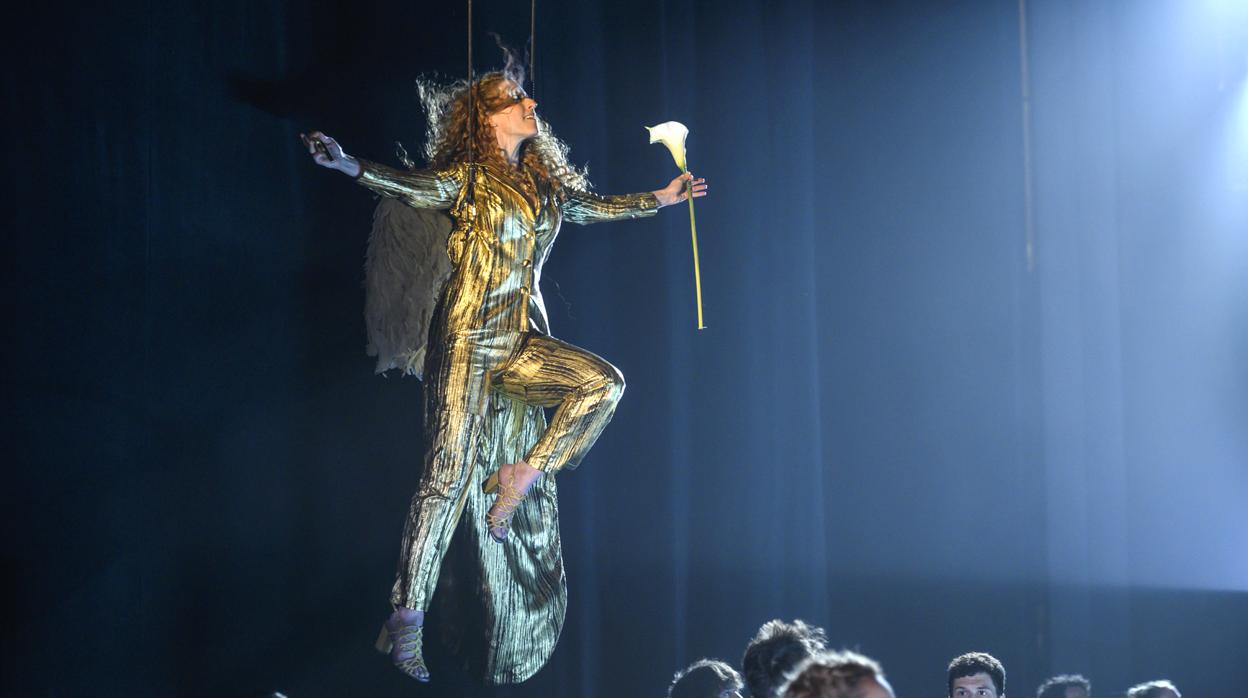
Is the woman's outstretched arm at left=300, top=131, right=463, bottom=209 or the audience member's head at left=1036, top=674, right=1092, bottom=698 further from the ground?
the woman's outstretched arm at left=300, top=131, right=463, bottom=209

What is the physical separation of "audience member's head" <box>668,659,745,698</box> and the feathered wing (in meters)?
1.19

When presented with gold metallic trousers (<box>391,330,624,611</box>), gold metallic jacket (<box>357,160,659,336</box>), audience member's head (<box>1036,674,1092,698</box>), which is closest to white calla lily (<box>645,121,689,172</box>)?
gold metallic jacket (<box>357,160,659,336</box>)

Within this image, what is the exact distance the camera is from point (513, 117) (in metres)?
A: 3.54

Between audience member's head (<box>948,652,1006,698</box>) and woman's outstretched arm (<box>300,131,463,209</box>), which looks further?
audience member's head (<box>948,652,1006,698</box>)

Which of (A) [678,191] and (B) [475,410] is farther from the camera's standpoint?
(A) [678,191]

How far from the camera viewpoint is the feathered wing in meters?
3.69

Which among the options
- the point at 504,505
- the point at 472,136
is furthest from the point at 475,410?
the point at 472,136

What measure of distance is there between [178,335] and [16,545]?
2.15 ft

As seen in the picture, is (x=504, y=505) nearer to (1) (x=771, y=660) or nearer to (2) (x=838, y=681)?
(1) (x=771, y=660)

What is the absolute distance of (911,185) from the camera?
445 cm

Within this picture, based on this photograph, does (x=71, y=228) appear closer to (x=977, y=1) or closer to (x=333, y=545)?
(x=333, y=545)

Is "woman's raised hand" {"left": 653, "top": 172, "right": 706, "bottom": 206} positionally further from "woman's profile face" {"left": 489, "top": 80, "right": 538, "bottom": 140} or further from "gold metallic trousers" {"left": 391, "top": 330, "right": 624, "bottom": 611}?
"gold metallic trousers" {"left": 391, "top": 330, "right": 624, "bottom": 611}

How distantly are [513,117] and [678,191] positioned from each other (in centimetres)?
52

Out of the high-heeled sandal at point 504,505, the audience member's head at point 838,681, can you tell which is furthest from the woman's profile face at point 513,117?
the audience member's head at point 838,681
